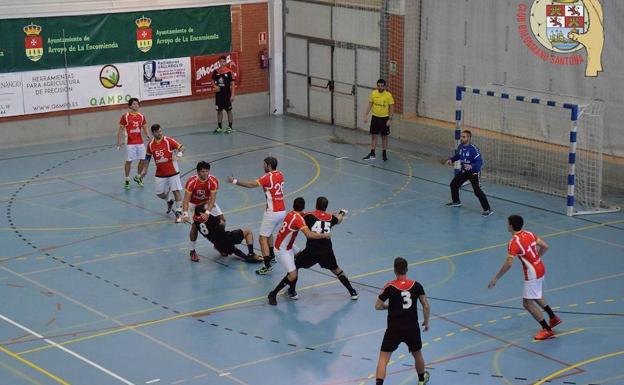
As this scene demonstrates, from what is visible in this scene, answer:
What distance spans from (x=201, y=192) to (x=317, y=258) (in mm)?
3598

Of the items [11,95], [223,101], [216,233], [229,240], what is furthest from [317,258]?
[11,95]

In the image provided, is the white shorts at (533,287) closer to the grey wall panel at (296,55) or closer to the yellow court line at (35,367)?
the yellow court line at (35,367)

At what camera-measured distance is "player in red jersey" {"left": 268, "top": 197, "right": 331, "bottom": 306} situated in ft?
61.7

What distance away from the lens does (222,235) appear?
21609 mm

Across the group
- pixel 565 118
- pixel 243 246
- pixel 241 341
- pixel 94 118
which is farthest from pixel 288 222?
pixel 94 118

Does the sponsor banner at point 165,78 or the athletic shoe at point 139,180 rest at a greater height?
the sponsor banner at point 165,78

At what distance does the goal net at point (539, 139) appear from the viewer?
26.1 metres

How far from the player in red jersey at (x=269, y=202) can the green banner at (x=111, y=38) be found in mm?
14673

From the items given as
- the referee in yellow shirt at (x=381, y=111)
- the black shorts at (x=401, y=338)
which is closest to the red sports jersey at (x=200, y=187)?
the black shorts at (x=401, y=338)

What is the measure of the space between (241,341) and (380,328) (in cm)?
235

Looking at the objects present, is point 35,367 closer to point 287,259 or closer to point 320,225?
point 287,259

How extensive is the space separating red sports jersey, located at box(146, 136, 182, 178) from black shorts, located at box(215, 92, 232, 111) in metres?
10.1

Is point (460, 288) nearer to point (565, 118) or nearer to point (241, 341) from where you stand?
point (241, 341)

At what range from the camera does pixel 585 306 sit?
19047 mm
